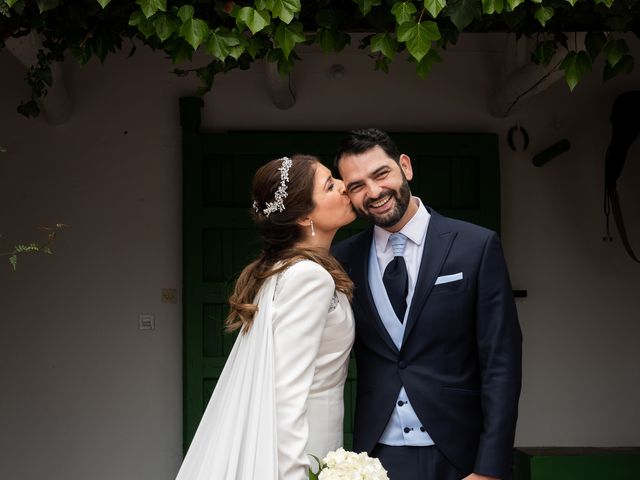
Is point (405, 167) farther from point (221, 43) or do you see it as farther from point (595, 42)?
point (595, 42)

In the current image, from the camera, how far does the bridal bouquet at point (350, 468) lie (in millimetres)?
2426

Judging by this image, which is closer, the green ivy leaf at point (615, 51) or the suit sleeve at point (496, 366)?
the suit sleeve at point (496, 366)

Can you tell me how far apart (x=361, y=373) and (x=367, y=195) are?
58cm

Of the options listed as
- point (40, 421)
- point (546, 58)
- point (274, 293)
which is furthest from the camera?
point (40, 421)

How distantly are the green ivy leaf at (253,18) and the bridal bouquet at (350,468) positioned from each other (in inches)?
60.2

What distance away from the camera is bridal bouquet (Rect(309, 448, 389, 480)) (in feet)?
7.96

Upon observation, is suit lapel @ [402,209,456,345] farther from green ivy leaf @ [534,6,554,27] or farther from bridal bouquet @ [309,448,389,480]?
green ivy leaf @ [534,6,554,27]

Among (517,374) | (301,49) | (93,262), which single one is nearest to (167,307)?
(93,262)

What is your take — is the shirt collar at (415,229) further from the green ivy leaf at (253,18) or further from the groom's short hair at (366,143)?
the green ivy leaf at (253,18)

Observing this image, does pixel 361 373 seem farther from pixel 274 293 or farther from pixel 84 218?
pixel 84 218

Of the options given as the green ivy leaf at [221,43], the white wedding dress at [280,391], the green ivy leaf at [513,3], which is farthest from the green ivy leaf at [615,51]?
the white wedding dress at [280,391]

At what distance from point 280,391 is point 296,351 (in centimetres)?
12

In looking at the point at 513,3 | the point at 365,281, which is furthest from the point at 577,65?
the point at 365,281

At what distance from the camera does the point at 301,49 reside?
5262 mm
